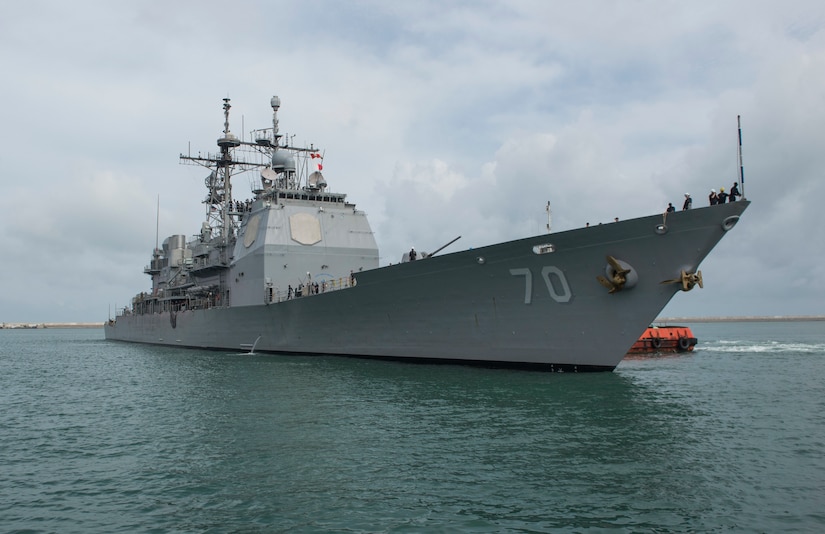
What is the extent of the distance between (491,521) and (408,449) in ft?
8.81

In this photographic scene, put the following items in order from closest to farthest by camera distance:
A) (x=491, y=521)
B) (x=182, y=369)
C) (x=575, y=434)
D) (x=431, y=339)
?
(x=491, y=521), (x=575, y=434), (x=431, y=339), (x=182, y=369)

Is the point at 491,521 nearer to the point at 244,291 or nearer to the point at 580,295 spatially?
the point at 580,295

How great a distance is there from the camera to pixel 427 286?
53.4 ft

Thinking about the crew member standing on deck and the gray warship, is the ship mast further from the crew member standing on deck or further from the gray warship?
the crew member standing on deck

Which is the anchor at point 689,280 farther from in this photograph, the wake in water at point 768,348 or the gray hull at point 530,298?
the wake in water at point 768,348

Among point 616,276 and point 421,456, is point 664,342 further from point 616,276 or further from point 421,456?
point 421,456

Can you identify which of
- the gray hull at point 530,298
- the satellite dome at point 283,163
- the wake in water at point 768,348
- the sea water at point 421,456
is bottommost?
the sea water at point 421,456

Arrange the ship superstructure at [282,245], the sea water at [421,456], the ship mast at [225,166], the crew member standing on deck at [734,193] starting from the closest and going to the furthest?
the sea water at [421,456] → the crew member standing on deck at [734,193] → the ship superstructure at [282,245] → the ship mast at [225,166]

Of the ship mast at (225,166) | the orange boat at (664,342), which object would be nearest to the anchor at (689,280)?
the orange boat at (664,342)

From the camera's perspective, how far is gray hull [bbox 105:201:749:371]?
1298 cm

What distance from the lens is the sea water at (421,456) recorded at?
6012mm

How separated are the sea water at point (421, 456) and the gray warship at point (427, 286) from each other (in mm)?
1248

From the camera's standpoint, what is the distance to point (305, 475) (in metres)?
7.32

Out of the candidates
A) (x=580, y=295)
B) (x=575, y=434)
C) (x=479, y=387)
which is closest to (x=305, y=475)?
(x=575, y=434)
